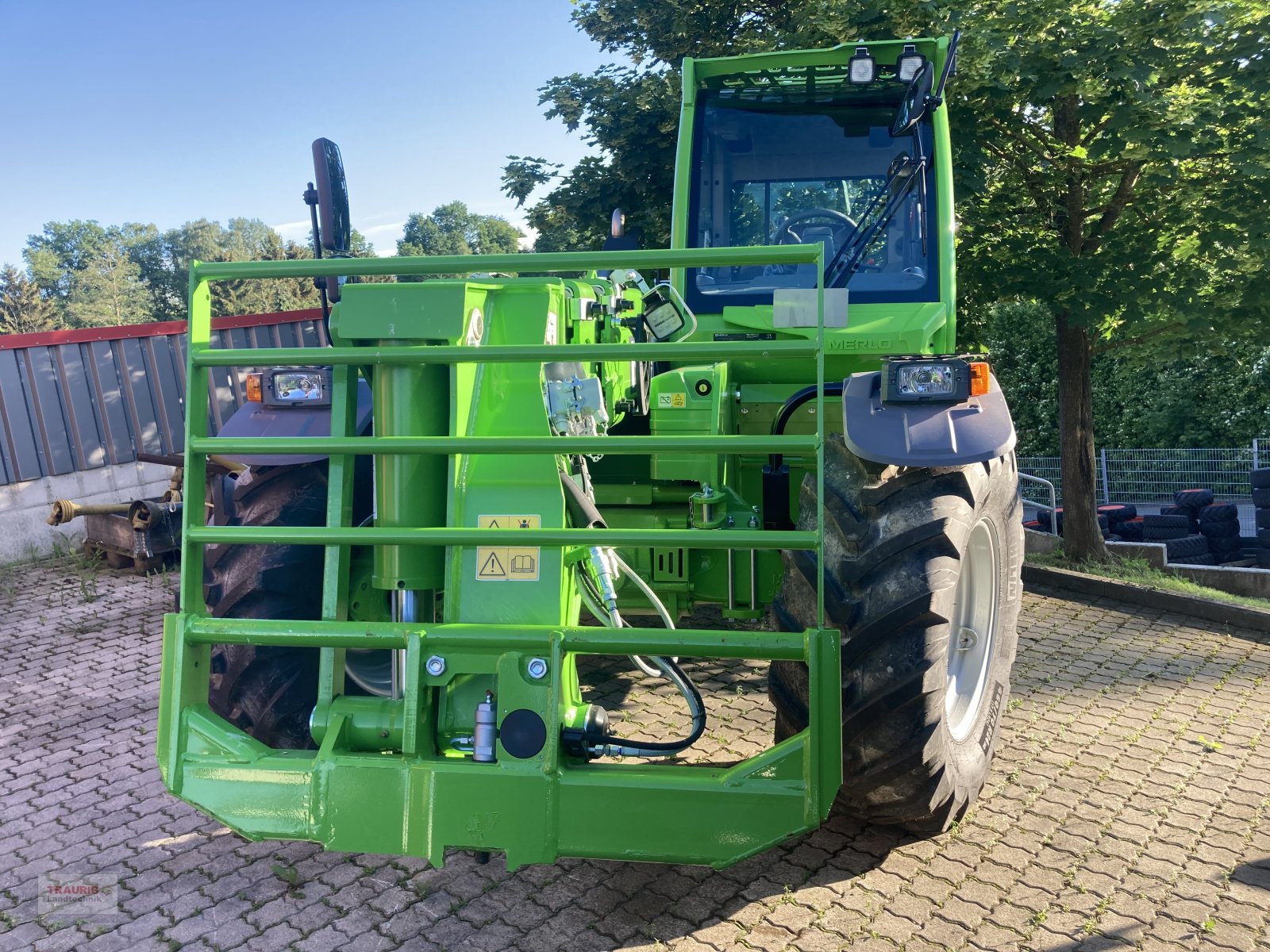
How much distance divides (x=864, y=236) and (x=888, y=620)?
7.74ft

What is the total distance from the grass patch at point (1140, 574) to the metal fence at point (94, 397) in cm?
812

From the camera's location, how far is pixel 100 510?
8383 mm

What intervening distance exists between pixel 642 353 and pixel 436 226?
111583mm

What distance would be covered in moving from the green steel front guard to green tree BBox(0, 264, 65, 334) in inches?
2104

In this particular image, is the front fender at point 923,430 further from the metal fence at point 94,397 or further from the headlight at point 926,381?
the metal fence at point 94,397

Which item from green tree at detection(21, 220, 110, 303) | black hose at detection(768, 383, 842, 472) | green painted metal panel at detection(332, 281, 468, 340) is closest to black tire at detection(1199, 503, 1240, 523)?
black hose at detection(768, 383, 842, 472)

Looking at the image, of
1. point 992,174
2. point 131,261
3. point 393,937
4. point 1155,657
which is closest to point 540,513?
point 393,937

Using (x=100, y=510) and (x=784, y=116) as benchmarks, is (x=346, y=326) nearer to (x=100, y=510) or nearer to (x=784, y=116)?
(x=784, y=116)

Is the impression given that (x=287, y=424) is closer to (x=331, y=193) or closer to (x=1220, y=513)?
(x=331, y=193)

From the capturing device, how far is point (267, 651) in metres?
3.34

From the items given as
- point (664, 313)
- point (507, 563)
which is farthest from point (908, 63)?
point (507, 563)

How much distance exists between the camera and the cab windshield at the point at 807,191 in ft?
15.4

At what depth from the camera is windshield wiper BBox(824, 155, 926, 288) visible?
182 inches

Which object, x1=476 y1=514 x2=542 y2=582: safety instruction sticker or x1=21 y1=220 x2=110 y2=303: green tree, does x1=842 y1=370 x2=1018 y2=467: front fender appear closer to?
x1=476 y1=514 x2=542 y2=582: safety instruction sticker
